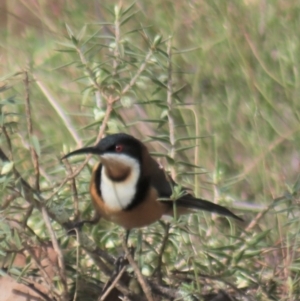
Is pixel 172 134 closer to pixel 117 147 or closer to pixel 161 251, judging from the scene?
→ pixel 117 147

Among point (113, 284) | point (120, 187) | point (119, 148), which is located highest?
point (119, 148)

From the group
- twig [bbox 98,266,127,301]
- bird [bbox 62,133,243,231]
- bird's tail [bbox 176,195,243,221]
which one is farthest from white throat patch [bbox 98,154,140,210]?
twig [bbox 98,266,127,301]

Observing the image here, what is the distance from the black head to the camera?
79.4 inches

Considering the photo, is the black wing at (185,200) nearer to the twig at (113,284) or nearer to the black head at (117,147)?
the black head at (117,147)

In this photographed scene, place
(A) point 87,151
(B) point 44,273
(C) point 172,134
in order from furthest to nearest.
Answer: (C) point 172,134, (A) point 87,151, (B) point 44,273

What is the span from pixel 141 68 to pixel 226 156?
102 cm

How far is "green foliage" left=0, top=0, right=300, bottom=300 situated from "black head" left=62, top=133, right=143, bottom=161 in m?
0.04

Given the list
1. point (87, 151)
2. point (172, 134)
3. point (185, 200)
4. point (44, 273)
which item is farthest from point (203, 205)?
point (44, 273)

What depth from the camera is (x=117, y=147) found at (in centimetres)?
214

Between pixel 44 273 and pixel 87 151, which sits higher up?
pixel 87 151

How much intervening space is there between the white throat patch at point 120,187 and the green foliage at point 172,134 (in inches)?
3.2

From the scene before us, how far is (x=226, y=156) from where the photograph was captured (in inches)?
117

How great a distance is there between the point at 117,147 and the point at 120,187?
17 cm

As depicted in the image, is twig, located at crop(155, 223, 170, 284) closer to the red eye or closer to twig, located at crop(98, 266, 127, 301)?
twig, located at crop(98, 266, 127, 301)
